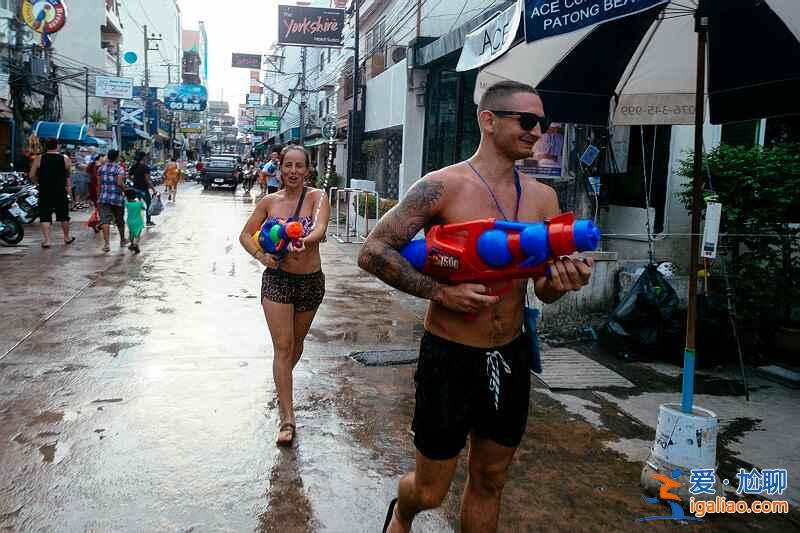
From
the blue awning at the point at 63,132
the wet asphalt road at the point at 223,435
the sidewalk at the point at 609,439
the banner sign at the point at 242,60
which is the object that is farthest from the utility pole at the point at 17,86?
the sidewalk at the point at 609,439

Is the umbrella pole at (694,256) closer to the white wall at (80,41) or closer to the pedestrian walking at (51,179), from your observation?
the pedestrian walking at (51,179)

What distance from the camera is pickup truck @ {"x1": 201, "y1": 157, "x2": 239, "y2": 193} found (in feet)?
112

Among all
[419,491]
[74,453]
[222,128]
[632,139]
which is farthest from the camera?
[222,128]

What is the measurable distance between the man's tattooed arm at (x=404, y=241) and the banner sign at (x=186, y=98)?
147 feet

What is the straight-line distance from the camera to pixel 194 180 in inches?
1973

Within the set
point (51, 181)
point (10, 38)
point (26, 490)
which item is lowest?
point (26, 490)

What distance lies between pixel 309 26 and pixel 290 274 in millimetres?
24916

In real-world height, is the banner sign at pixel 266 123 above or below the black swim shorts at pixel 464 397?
above

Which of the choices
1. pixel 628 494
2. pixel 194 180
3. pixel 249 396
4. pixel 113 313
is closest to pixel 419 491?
Result: pixel 628 494

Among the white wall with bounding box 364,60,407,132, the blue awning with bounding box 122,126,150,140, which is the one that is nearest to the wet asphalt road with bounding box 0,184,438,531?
the white wall with bounding box 364,60,407,132

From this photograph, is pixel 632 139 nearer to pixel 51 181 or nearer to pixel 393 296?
pixel 393 296

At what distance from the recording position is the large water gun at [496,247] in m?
2.07

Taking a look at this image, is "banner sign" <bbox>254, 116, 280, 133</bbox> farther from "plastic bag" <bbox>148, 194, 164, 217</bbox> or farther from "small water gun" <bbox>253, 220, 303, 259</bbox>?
"small water gun" <bbox>253, 220, 303, 259</bbox>

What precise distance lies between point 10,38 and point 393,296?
20.2 meters
